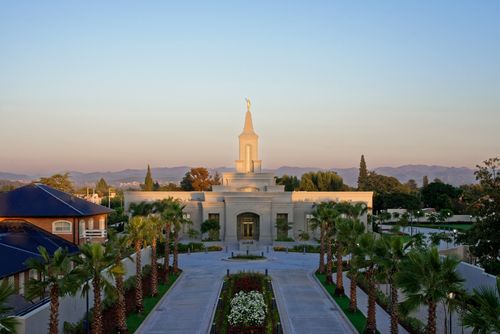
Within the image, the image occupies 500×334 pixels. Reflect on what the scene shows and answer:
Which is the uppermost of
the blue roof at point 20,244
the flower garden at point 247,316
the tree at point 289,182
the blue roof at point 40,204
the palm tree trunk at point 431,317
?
the tree at point 289,182

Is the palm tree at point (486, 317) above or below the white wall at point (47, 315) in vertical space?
above

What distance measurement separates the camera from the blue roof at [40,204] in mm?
37188

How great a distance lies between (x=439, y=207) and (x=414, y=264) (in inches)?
3511

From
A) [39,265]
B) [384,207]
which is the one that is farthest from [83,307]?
[384,207]

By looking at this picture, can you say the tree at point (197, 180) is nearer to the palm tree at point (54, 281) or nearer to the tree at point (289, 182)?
the tree at point (289, 182)

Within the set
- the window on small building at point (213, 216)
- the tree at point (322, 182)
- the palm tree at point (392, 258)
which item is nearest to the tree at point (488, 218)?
the palm tree at point (392, 258)

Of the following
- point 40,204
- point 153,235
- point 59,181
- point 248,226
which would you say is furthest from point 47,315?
point 59,181

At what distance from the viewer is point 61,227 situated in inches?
1486

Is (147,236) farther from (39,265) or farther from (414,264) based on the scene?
(414,264)

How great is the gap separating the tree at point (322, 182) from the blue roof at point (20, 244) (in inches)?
3000

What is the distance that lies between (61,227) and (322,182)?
78.2 m

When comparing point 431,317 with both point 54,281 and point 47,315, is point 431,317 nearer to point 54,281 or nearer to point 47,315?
point 54,281

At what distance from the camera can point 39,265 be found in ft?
61.4

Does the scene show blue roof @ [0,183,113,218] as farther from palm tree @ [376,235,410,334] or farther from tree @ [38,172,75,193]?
tree @ [38,172,75,193]
